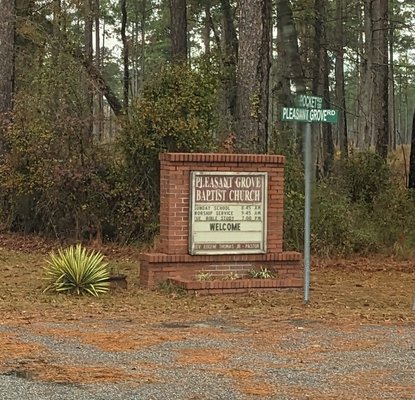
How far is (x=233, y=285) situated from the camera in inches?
542

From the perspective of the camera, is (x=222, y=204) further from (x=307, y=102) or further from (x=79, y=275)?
(x=307, y=102)

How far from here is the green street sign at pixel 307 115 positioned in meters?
11.7

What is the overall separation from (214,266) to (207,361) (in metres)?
5.89

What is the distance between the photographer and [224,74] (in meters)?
20.8

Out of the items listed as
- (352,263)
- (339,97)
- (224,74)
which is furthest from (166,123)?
(339,97)

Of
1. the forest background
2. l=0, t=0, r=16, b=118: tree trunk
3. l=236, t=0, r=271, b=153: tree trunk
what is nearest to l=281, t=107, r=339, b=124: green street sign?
the forest background

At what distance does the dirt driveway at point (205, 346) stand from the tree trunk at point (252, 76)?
609 centimetres

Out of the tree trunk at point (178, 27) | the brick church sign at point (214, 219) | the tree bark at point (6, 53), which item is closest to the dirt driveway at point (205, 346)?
the brick church sign at point (214, 219)

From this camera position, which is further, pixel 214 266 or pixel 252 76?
pixel 252 76

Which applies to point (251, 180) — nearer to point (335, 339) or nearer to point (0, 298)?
point (0, 298)

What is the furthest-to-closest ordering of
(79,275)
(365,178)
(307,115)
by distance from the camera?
(365,178), (79,275), (307,115)

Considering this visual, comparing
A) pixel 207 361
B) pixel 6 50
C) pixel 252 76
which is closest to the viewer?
pixel 207 361

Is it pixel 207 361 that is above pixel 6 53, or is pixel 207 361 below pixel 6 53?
below

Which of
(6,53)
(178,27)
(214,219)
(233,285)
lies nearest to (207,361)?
(233,285)
